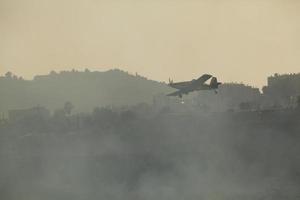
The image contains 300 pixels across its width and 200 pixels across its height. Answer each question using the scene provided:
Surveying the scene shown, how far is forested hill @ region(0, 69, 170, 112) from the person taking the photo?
13862cm

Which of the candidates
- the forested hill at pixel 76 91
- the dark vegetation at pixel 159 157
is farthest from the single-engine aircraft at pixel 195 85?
the forested hill at pixel 76 91

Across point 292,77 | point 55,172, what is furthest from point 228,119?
point 292,77

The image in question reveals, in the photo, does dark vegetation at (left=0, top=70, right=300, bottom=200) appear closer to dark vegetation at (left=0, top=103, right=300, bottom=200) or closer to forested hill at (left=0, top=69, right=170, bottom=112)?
dark vegetation at (left=0, top=103, right=300, bottom=200)

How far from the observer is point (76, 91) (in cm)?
15562

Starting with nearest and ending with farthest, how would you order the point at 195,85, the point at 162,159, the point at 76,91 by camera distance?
the point at 195,85 → the point at 162,159 → the point at 76,91

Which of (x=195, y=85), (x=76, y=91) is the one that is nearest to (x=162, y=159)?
(x=195, y=85)

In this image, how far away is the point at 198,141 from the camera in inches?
2621

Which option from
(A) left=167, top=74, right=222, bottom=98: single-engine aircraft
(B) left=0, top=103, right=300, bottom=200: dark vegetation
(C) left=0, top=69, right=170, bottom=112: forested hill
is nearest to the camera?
(B) left=0, top=103, right=300, bottom=200: dark vegetation

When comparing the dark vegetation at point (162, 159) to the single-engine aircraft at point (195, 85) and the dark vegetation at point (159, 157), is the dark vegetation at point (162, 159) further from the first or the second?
the single-engine aircraft at point (195, 85)

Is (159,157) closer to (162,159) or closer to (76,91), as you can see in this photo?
(162,159)

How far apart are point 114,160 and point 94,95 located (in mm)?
82184

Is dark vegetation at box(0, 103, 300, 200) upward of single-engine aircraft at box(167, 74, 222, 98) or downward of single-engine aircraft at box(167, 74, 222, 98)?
downward

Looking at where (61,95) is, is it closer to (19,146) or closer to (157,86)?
(157,86)

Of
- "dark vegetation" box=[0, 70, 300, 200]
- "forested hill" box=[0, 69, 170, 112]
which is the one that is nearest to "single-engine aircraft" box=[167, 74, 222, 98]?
"dark vegetation" box=[0, 70, 300, 200]
